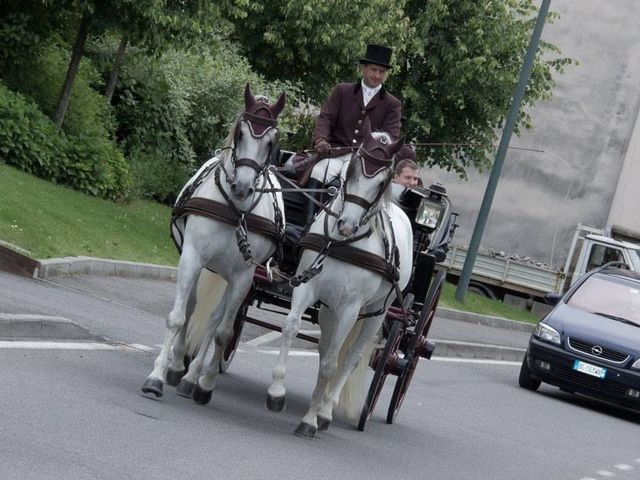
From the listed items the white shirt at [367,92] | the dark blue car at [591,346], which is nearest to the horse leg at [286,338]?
the white shirt at [367,92]

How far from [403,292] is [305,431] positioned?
7.25 feet

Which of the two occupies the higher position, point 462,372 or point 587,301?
point 587,301

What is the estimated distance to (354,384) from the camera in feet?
39.0

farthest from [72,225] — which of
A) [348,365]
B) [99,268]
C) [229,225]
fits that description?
[229,225]

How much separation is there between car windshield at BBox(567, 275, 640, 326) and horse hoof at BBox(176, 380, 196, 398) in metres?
9.80

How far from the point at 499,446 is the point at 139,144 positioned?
19734 millimetres

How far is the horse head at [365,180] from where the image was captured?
10.2m

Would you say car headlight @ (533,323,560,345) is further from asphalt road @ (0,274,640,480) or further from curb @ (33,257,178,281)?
curb @ (33,257,178,281)

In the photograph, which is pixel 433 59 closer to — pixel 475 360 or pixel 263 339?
pixel 475 360

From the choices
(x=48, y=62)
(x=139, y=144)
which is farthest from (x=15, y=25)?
(x=139, y=144)

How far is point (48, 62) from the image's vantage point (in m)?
28.7

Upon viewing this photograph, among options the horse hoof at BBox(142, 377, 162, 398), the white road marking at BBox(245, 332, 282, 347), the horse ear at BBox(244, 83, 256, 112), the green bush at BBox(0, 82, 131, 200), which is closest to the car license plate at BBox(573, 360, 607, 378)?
the white road marking at BBox(245, 332, 282, 347)

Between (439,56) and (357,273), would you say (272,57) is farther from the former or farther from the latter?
(357,273)

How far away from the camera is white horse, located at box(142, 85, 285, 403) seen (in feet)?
33.6
